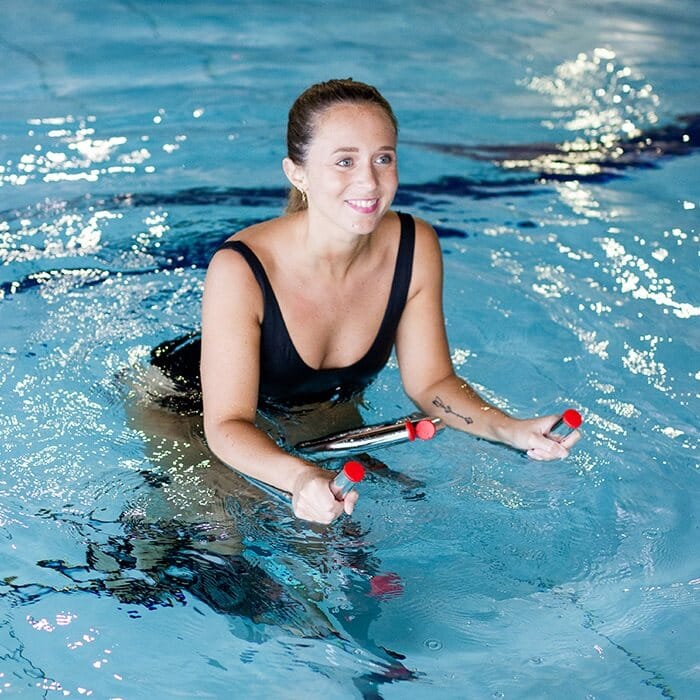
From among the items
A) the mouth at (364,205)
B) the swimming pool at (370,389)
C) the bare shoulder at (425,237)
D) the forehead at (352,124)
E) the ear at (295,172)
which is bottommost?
the swimming pool at (370,389)

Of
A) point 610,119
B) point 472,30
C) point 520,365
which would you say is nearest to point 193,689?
point 520,365

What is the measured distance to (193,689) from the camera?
2314 millimetres

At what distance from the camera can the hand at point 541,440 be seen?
2.38 m

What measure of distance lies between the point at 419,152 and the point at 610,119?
49.1 inches

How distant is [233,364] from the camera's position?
2.56 metres

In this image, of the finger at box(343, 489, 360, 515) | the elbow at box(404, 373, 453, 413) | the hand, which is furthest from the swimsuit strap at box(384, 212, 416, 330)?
the finger at box(343, 489, 360, 515)

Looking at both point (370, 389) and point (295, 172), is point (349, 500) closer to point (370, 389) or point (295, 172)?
point (295, 172)

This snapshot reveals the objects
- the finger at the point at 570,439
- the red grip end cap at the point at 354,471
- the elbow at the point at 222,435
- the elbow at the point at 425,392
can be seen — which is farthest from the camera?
the elbow at the point at 425,392

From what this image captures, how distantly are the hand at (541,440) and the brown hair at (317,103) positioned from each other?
762 mm

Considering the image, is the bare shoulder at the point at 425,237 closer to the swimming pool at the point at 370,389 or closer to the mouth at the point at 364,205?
the mouth at the point at 364,205

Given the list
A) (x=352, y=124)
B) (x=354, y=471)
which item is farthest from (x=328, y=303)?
(x=354, y=471)

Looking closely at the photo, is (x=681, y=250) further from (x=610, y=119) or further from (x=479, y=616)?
(x=479, y=616)

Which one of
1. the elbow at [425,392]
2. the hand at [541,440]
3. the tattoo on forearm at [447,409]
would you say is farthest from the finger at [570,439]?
the elbow at [425,392]

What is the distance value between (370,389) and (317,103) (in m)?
1.13
